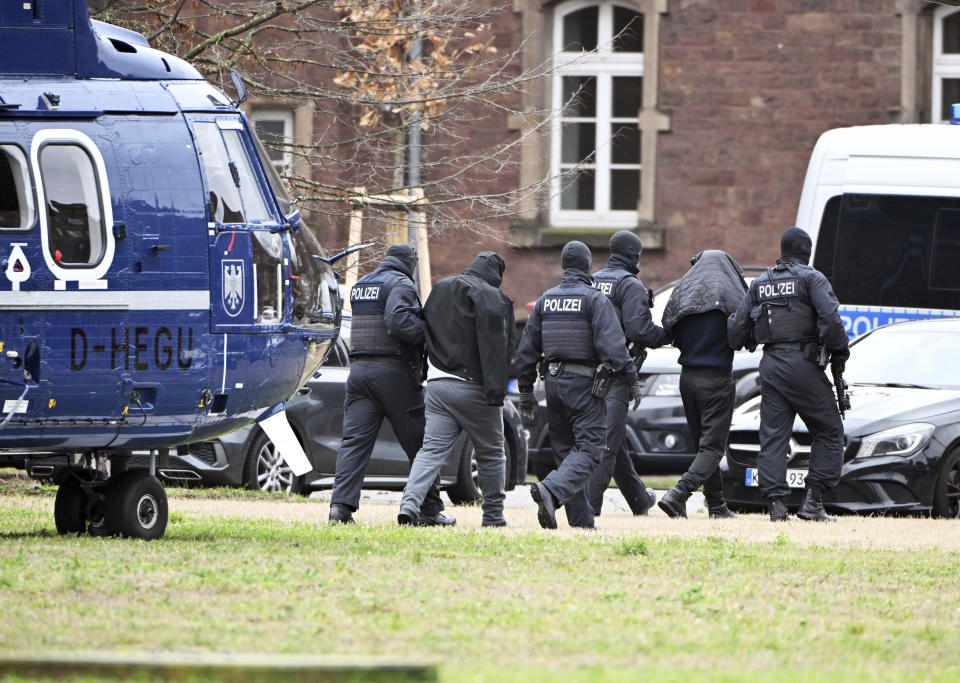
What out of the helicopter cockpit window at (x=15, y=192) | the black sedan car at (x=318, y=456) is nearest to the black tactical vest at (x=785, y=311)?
the black sedan car at (x=318, y=456)

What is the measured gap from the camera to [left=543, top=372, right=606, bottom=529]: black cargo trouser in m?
12.2

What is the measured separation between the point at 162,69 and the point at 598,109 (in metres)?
14.3

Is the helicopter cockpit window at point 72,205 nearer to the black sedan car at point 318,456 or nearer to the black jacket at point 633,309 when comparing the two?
the black jacket at point 633,309

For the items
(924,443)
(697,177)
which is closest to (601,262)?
(697,177)

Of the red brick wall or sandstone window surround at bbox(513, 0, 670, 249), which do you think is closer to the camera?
the red brick wall

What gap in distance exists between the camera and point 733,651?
7137mm

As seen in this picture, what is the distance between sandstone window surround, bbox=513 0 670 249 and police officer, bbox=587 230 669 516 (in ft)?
33.2

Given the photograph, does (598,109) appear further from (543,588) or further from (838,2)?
(543,588)

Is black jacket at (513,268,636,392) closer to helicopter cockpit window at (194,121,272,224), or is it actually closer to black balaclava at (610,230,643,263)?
black balaclava at (610,230,643,263)

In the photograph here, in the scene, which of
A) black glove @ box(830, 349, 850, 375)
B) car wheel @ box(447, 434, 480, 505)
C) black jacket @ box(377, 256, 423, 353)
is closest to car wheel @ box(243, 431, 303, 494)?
car wheel @ box(447, 434, 480, 505)

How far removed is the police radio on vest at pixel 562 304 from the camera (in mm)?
12391

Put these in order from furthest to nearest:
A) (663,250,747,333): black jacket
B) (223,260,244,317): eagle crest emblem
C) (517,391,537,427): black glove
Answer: (663,250,747,333): black jacket, (517,391,537,427): black glove, (223,260,244,317): eagle crest emblem

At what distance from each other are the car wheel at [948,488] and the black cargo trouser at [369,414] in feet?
13.6

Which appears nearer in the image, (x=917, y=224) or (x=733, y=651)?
(x=733, y=651)
